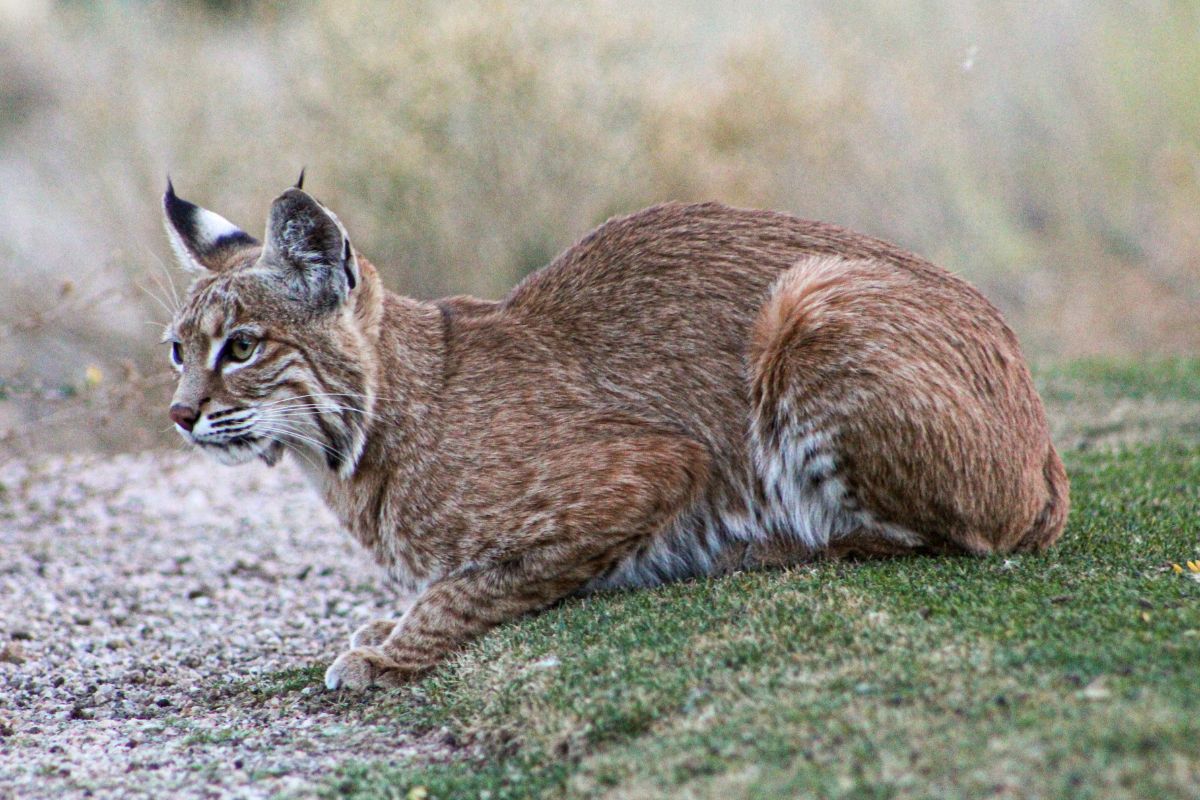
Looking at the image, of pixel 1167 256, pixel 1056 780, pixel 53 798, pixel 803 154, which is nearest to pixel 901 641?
pixel 1056 780

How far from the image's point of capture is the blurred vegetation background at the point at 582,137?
468 inches

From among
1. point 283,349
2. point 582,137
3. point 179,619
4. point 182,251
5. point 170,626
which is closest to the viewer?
point 283,349

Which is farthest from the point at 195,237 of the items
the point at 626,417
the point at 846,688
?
the point at 846,688

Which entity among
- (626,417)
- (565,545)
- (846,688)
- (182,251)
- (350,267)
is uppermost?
(182,251)

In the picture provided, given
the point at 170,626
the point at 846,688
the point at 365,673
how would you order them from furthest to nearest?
the point at 170,626 < the point at 365,673 < the point at 846,688

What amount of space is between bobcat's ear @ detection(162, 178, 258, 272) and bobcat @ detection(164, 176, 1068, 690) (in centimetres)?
7

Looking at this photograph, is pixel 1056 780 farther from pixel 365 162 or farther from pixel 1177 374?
pixel 365 162

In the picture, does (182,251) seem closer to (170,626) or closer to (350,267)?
(350,267)

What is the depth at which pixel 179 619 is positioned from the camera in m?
6.14

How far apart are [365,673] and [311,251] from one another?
1648 millimetres

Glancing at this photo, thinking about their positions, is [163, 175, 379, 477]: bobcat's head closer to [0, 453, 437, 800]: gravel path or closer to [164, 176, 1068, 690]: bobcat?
[164, 176, 1068, 690]: bobcat

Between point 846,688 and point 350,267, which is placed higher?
point 350,267

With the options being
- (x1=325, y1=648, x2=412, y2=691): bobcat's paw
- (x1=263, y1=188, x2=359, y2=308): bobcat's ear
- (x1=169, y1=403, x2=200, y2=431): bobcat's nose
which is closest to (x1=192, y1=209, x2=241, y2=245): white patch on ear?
(x1=263, y1=188, x2=359, y2=308): bobcat's ear

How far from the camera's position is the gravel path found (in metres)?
4.22
